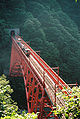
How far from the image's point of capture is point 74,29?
32750 mm

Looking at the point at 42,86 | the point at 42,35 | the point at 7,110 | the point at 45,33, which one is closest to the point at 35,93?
the point at 42,86

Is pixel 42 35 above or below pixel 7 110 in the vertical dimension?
above

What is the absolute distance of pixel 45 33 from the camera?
95.1ft

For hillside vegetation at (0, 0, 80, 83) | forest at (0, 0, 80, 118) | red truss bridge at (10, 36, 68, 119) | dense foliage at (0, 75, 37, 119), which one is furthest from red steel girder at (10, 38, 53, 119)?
hillside vegetation at (0, 0, 80, 83)

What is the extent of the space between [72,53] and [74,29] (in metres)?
7.28

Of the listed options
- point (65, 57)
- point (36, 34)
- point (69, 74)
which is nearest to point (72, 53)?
point (65, 57)

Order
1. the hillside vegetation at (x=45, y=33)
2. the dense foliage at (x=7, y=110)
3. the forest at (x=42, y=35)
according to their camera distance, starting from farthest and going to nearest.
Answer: the hillside vegetation at (x=45, y=33)
the forest at (x=42, y=35)
the dense foliage at (x=7, y=110)

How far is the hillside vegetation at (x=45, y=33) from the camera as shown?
84.6 ft

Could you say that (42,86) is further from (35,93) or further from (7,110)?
(7,110)

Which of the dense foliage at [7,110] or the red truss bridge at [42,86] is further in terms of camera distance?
the red truss bridge at [42,86]

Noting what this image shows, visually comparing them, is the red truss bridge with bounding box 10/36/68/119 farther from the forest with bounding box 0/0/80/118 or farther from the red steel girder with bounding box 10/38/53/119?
the forest with bounding box 0/0/80/118

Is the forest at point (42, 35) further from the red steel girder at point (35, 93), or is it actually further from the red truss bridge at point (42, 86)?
the red truss bridge at point (42, 86)

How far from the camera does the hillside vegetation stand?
1015 inches

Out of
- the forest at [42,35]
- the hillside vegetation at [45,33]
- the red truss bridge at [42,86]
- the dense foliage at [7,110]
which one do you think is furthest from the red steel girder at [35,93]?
the hillside vegetation at [45,33]
